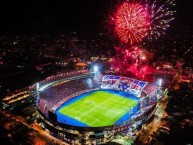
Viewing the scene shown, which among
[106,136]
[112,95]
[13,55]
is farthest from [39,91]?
[13,55]

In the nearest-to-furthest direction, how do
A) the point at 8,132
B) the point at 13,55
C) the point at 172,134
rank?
the point at 172,134, the point at 8,132, the point at 13,55

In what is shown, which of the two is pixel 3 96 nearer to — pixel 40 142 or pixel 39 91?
pixel 39 91

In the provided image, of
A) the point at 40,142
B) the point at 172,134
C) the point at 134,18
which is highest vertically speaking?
the point at 134,18

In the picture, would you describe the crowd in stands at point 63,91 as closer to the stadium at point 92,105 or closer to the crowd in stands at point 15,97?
the stadium at point 92,105

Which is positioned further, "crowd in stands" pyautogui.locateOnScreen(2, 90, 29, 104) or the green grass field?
"crowd in stands" pyautogui.locateOnScreen(2, 90, 29, 104)

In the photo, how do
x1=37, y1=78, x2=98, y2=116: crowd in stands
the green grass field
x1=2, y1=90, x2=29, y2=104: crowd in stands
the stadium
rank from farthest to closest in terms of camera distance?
1. x1=2, y1=90, x2=29, y2=104: crowd in stands
2. x1=37, y1=78, x2=98, y2=116: crowd in stands
3. the green grass field
4. the stadium

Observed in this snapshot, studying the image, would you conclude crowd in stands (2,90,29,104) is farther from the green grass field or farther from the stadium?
the green grass field

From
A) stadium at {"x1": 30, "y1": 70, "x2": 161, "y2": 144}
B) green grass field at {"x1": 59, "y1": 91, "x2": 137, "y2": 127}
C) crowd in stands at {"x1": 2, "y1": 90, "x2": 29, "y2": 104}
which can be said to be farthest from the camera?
crowd in stands at {"x1": 2, "y1": 90, "x2": 29, "y2": 104}

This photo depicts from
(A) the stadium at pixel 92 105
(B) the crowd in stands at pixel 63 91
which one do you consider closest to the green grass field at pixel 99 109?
(A) the stadium at pixel 92 105

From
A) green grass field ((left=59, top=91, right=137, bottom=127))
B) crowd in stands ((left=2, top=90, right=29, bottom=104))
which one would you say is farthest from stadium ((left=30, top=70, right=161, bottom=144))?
crowd in stands ((left=2, top=90, right=29, bottom=104))
